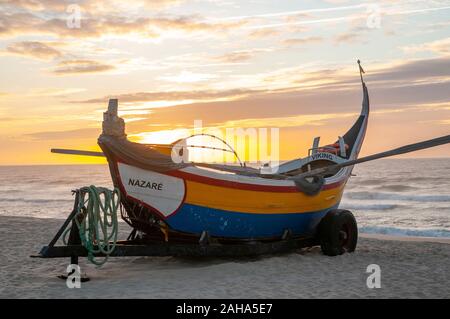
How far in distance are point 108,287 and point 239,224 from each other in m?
2.30

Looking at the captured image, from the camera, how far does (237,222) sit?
8.12 metres

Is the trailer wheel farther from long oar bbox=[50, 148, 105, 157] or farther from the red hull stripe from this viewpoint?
long oar bbox=[50, 148, 105, 157]

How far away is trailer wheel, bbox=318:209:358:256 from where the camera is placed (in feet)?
29.5

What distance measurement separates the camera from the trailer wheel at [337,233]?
898 cm

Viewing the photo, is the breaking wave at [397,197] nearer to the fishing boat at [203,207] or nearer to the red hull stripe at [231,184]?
the fishing boat at [203,207]

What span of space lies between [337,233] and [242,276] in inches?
98.7

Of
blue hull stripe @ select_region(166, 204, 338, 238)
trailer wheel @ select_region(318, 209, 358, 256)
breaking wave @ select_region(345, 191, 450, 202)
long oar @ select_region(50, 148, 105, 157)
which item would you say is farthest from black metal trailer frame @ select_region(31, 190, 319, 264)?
breaking wave @ select_region(345, 191, 450, 202)

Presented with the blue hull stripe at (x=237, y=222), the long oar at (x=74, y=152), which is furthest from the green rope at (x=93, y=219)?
the long oar at (x=74, y=152)

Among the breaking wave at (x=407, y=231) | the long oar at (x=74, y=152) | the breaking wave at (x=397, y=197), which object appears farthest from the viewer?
the breaking wave at (x=397, y=197)

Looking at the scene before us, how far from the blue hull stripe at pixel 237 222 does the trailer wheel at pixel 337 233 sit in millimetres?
339

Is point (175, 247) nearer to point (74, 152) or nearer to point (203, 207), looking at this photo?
point (203, 207)

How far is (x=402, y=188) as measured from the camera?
41656 mm

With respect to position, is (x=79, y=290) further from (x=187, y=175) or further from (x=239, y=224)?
(x=239, y=224)

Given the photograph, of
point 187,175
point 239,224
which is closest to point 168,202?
point 187,175
